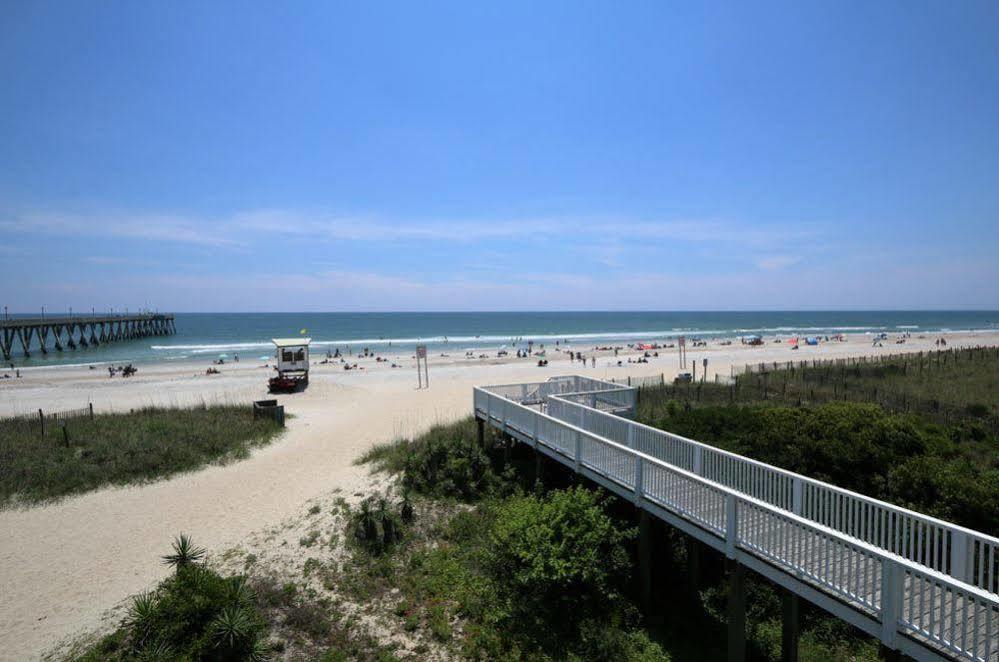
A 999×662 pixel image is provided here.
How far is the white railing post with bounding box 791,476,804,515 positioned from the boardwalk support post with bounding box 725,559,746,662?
4.51 ft

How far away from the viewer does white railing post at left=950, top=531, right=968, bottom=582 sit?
5.88 metres

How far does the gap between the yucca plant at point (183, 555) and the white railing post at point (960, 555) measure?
35.2 feet

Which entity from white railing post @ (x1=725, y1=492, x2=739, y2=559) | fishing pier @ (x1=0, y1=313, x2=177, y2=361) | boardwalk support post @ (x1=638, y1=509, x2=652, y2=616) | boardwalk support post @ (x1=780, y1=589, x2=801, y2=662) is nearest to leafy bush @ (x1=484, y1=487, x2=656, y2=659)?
boardwalk support post @ (x1=638, y1=509, x2=652, y2=616)

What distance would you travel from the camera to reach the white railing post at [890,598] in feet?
17.0

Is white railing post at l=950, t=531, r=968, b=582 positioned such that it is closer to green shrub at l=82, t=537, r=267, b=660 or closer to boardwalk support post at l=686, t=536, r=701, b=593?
boardwalk support post at l=686, t=536, r=701, b=593

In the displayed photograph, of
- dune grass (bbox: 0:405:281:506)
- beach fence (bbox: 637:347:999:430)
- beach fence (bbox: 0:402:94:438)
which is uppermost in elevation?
beach fence (bbox: 637:347:999:430)

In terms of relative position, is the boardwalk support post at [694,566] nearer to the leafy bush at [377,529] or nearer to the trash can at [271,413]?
the leafy bush at [377,529]

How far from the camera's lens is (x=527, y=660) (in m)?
7.85

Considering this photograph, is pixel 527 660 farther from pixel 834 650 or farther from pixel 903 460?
pixel 903 460

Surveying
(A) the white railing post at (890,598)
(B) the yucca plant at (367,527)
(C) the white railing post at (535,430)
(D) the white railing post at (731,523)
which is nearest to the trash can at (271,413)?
(B) the yucca plant at (367,527)

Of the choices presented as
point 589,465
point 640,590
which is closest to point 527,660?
point 640,590

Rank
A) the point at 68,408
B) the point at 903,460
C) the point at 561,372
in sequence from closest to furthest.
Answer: the point at 903,460, the point at 68,408, the point at 561,372

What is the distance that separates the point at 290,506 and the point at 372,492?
205 cm

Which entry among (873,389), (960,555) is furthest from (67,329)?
(960,555)
